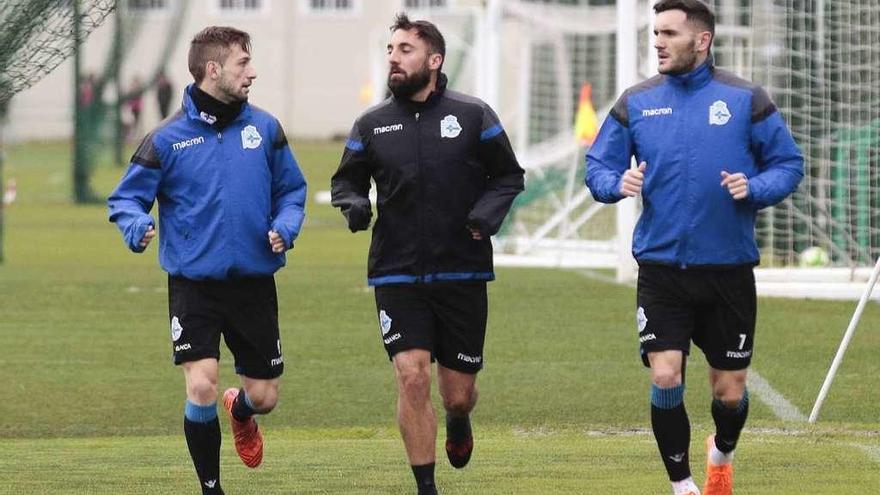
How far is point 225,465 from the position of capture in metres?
10.4

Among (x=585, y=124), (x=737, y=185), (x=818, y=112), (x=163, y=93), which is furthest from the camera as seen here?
(x=163, y=93)

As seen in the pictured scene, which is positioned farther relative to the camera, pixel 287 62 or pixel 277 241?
pixel 287 62

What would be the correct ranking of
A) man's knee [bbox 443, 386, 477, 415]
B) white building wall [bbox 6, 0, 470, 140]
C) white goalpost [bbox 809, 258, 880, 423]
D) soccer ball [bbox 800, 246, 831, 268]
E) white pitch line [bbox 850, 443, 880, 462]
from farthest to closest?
white building wall [bbox 6, 0, 470, 140] → soccer ball [bbox 800, 246, 831, 268] → white goalpost [bbox 809, 258, 880, 423] → white pitch line [bbox 850, 443, 880, 462] → man's knee [bbox 443, 386, 477, 415]

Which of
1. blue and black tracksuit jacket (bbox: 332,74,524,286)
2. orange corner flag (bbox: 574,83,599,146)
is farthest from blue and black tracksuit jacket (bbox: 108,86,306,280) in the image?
orange corner flag (bbox: 574,83,599,146)

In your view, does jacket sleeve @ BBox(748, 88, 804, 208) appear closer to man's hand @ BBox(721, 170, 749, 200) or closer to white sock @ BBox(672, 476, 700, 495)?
man's hand @ BBox(721, 170, 749, 200)

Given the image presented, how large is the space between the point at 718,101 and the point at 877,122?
1100cm

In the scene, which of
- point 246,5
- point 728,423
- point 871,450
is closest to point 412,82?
point 728,423

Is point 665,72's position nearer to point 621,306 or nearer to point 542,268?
point 621,306

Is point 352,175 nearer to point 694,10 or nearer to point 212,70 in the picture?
point 212,70

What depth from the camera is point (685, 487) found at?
854 cm

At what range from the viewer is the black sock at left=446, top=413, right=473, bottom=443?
951cm

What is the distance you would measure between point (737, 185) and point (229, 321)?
2.28 m

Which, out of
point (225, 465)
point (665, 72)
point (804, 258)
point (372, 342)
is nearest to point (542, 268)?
point (804, 258)

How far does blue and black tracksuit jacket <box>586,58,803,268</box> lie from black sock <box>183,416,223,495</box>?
1936 millimetres
